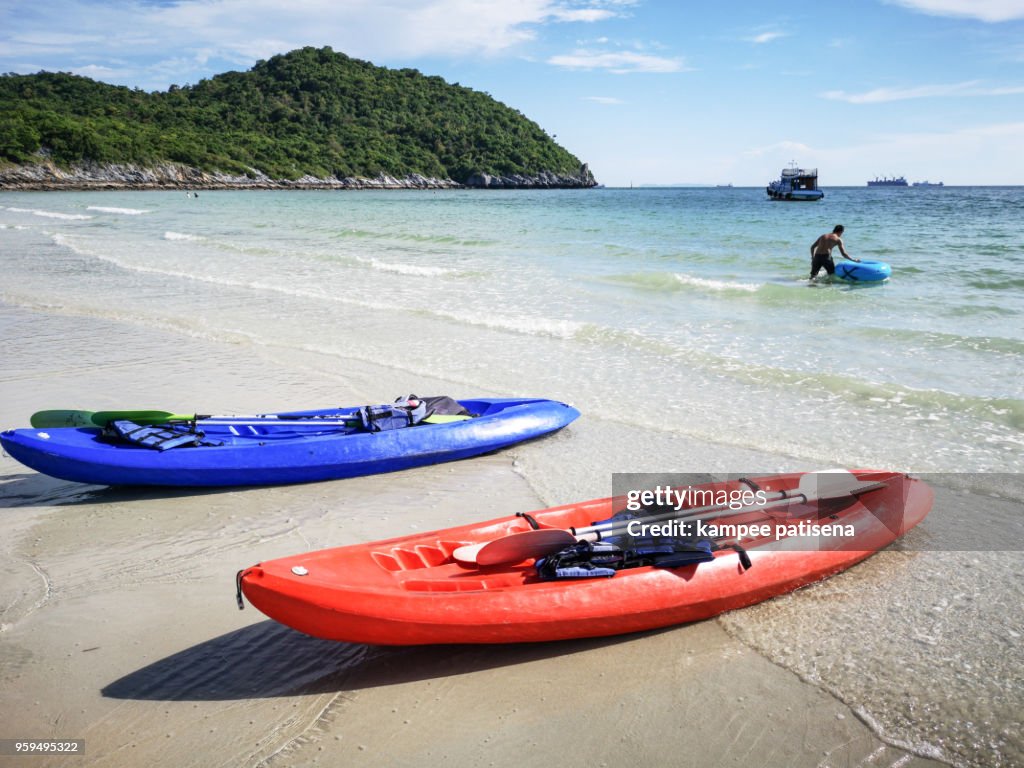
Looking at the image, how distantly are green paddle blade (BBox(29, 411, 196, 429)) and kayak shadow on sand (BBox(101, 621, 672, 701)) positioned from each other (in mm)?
2614

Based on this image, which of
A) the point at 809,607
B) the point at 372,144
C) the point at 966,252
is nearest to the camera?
the point at 809,607

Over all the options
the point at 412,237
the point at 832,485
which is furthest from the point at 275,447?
the point at 412,237

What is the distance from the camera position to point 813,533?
4102 mm

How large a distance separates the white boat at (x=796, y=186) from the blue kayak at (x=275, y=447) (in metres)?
63.6

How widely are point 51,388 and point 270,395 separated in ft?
7.09

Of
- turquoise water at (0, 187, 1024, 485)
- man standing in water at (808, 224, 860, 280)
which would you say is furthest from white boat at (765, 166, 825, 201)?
man standing in water at (808, 224, 860, 280)

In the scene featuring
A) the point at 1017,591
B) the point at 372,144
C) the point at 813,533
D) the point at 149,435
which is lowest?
the point at 1017,591

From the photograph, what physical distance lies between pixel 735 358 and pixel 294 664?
6729mm

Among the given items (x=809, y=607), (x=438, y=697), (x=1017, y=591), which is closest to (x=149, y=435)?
(x=438, y=697)

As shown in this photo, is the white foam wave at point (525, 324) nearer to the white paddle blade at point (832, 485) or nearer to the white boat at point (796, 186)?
the white paddle blade at point (832, 485)

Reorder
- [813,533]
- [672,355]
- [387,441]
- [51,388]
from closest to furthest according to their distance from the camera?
[813,533] → [387,441] → [51,388] → [672,355]

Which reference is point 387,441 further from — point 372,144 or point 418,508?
point 372,144

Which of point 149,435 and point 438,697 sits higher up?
point 149,435

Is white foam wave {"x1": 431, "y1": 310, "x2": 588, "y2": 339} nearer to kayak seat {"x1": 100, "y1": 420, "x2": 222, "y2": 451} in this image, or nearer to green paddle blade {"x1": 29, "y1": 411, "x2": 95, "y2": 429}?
kayak seat {"x1": 100, "y1": 420, "x2": 222, "y2": 451}
